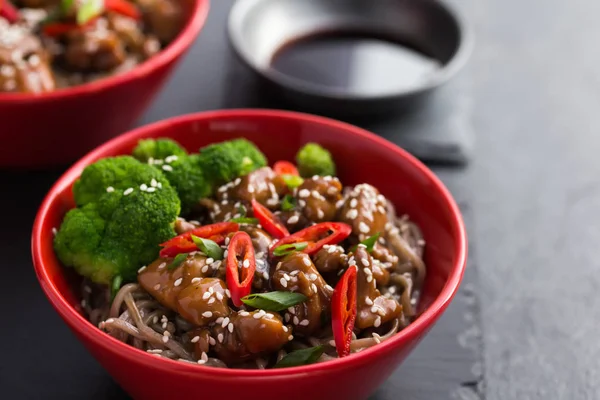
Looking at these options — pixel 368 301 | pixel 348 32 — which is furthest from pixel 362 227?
pixel 348 32

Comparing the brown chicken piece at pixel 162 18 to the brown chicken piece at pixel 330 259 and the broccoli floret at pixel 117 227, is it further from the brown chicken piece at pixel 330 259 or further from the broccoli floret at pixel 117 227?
the brown chicken piece at pixel 330 259

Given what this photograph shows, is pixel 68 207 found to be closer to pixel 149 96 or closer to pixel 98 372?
pixel 98 372

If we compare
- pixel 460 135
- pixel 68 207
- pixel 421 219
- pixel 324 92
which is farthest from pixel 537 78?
pixel 68 207

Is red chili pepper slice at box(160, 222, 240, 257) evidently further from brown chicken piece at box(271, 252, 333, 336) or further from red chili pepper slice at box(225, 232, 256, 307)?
brown chicken piece at box(271, 252, 333, 336)

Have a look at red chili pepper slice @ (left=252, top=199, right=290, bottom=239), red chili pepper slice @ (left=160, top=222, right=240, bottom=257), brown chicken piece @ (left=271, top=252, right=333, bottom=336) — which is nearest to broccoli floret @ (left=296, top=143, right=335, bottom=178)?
red chili pepper slice @ (left=252, top=199, right=290, bottom=239)

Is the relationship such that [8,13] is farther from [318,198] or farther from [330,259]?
[330,259]

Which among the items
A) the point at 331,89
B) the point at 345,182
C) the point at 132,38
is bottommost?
the point at 331,89

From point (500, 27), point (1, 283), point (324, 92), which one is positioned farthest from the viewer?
point (500, 27)
